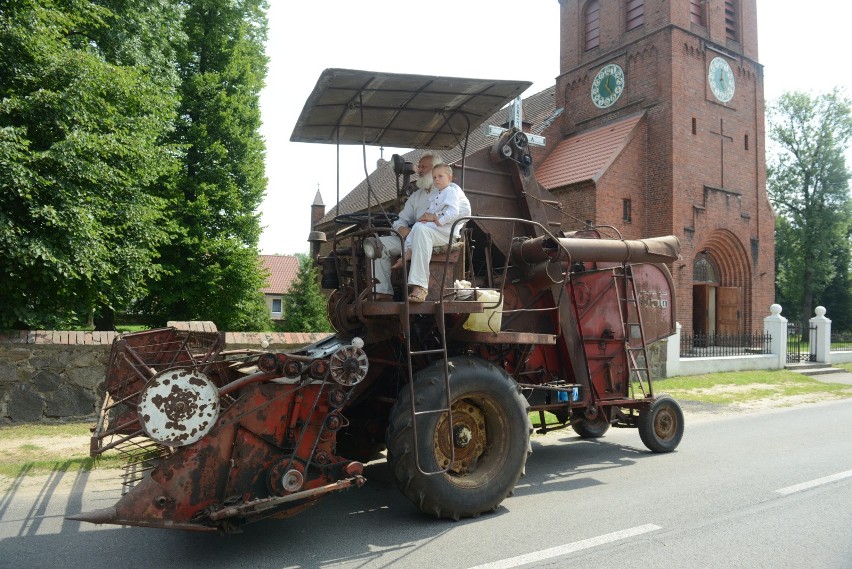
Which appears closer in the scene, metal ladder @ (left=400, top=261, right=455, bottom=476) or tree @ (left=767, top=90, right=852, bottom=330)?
metal ladder @ (left=400, top=261, right=455, bottom=476)

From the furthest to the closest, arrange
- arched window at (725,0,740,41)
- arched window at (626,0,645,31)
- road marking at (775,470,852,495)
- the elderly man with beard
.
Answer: arched window at (725,0,740,41)
arched window at (626,0,645,31)
road marking at (775,470,852,495)
the elderly man with beard

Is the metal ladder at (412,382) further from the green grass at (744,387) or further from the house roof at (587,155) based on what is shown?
the house roof at (587,155)

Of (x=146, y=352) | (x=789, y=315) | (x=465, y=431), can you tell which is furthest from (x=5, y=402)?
(x=789, y=315)

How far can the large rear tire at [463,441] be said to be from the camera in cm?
445

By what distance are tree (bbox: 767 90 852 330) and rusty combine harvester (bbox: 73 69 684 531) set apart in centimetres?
3904

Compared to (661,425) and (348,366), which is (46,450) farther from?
(661,425)

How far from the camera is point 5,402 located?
323 inches

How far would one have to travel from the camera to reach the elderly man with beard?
5051 millimetres

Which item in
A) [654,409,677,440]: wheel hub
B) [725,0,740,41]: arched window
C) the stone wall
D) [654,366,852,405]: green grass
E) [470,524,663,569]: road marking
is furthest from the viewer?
[725,0,740,41]: arched window

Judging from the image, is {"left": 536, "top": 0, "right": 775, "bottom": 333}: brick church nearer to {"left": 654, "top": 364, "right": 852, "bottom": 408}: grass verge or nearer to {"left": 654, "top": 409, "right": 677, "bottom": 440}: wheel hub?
{"left": 654, "top": 364, "right": 852, "bottom": 408}: grass verge

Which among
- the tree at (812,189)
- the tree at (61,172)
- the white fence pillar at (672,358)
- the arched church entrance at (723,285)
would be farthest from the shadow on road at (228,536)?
the tree at (812,189)

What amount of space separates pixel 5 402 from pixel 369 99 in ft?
21.8

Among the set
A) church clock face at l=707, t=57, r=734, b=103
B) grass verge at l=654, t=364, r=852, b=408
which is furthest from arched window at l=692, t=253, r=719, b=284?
grass verge at l=654, t=364, r=852, b=408

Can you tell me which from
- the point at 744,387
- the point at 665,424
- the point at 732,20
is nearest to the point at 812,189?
the point at 732,20
